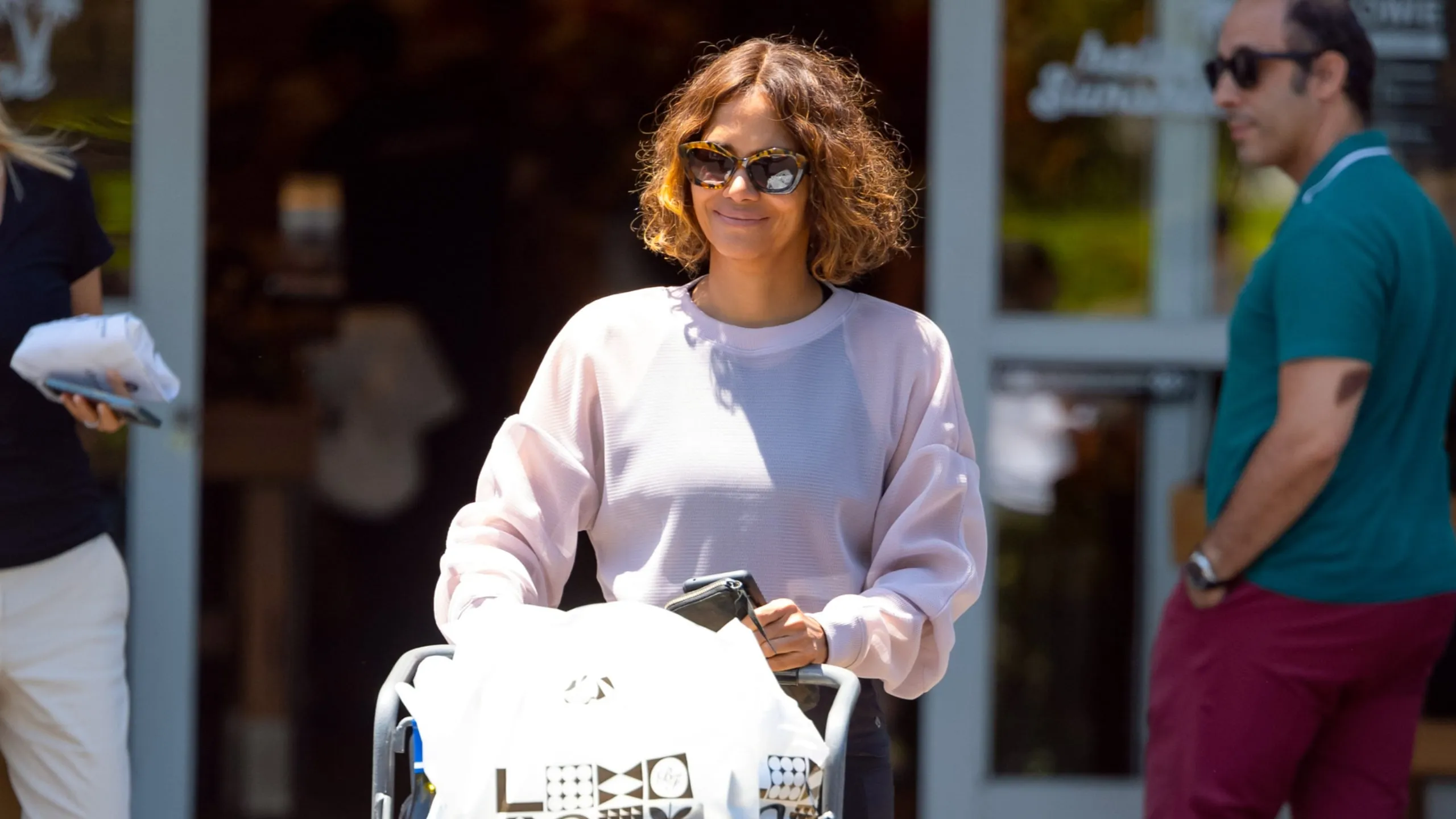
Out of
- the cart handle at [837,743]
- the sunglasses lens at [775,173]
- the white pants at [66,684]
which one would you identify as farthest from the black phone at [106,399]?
the cart handle at [837,743]

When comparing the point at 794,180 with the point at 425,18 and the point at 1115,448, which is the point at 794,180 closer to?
the point at 1115,448

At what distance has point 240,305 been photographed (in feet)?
17.8

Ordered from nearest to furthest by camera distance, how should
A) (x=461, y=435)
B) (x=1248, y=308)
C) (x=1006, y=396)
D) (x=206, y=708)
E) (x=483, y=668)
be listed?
(x=483, y=668), (x=1248, y=308), (x=1006, y=396), (x=206, y=708), (x=461, y=435)

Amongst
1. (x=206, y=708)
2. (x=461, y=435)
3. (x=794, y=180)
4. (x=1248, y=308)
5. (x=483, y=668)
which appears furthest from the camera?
(x=461, y=435)

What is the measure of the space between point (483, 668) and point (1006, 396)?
8.82 feet

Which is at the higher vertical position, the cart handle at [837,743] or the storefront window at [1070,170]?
the storefront window at [1070,170]

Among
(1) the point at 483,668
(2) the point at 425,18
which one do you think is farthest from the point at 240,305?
(1) the point at 483,668

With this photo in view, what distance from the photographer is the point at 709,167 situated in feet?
7.88

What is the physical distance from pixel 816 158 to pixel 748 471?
1.45ft

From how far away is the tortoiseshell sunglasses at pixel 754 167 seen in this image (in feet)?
7.80

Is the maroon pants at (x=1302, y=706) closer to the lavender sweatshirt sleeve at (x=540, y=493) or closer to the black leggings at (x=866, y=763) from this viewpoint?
the black leggings at (x=866, y=763)

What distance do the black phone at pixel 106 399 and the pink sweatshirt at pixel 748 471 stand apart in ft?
2.90

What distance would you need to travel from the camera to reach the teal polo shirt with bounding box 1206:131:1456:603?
3010 millimetres

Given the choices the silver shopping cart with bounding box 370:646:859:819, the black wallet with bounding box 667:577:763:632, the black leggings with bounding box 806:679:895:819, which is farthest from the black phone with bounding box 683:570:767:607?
the black leggings with bounding box 806:679:895:819
